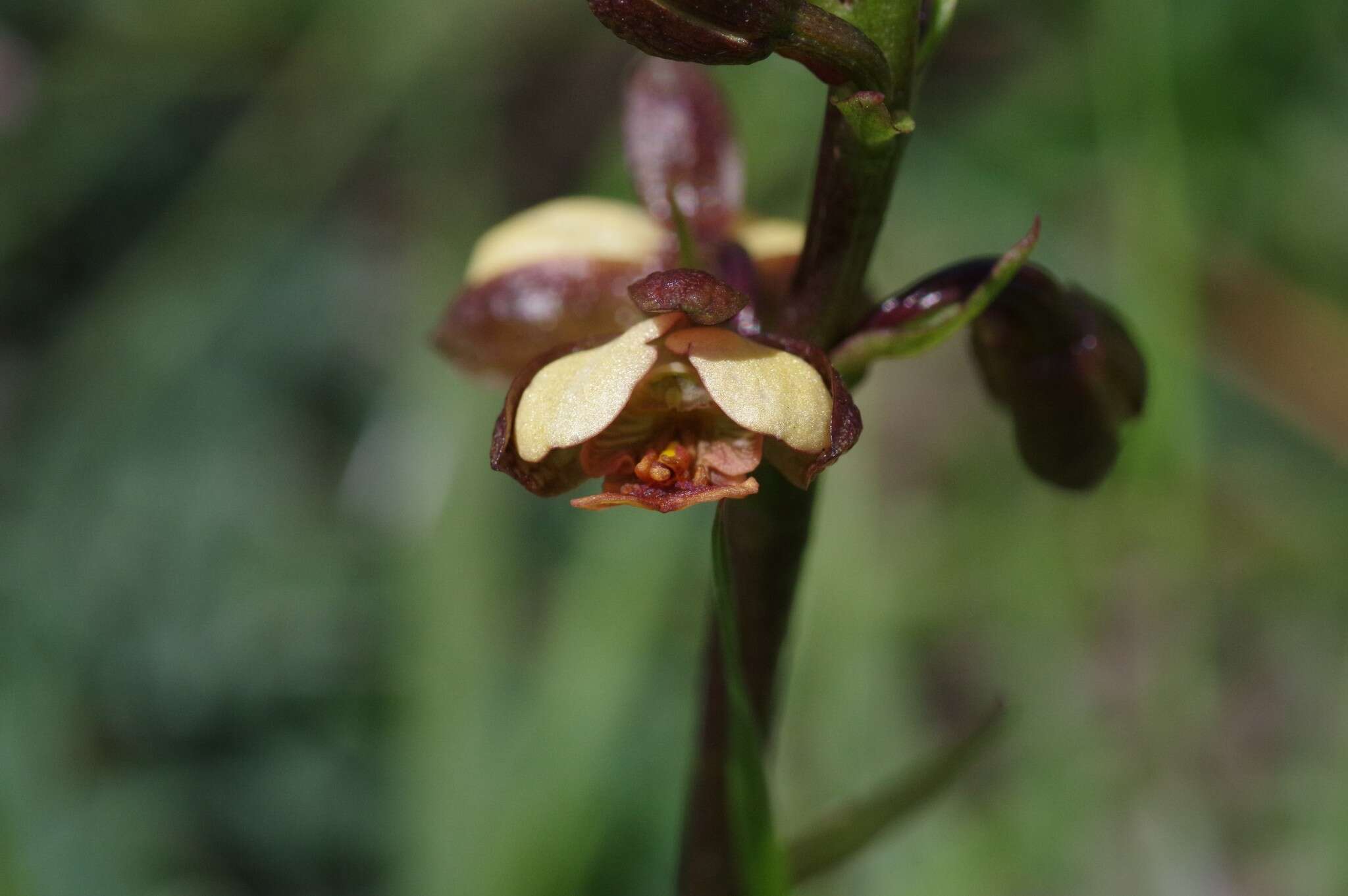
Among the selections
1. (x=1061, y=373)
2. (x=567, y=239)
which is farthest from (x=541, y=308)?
(x=1061, y=373)

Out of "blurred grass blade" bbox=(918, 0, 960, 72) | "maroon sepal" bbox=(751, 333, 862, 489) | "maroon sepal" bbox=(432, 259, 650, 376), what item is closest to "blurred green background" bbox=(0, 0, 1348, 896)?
"maroon sepal" bbox=(432, 259, 650, 376)

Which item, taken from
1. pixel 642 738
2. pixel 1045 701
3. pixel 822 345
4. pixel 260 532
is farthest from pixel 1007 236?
pixel 822 345

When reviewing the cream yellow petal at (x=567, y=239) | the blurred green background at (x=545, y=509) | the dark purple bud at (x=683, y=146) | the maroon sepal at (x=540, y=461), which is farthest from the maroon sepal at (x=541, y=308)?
the blurred green background at (x=545, y=509)

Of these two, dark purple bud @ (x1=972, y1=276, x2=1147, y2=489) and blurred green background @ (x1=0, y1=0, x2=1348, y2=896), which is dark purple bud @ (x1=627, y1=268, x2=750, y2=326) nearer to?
dark purple bud @ (x1=972, y1=276, x2=1147, y2=489)

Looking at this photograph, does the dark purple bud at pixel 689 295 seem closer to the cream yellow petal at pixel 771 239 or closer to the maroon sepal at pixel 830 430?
the maroon sepal at pixel 830 430

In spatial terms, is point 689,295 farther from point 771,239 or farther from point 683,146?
point 683,146

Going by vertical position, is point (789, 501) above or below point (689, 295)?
below
